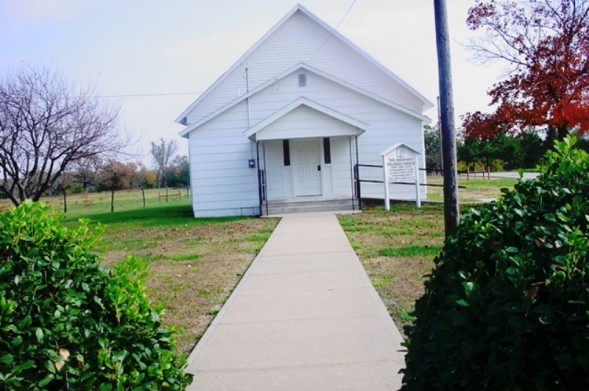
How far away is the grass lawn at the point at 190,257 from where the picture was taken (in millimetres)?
7243

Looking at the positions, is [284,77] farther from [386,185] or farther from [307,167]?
[386,185]

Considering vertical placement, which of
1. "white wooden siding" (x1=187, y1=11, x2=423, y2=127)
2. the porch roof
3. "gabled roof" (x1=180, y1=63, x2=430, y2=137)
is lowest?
the porch roof

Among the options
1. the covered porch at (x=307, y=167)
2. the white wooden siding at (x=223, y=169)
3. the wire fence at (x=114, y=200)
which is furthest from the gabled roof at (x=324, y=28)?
the wire fence at (x=114, y=200)

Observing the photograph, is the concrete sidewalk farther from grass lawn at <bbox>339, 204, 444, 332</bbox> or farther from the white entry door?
the white entry door

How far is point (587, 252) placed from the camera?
2.08m

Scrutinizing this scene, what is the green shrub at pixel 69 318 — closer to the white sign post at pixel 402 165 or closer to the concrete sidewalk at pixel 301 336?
the concrete sidewalk at pixel 301 336

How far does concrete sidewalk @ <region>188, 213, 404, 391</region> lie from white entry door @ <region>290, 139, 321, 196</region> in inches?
493

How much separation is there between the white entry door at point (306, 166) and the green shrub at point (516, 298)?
19.4m

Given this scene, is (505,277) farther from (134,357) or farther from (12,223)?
(12,223)

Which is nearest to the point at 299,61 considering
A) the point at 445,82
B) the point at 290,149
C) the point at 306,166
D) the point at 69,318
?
the point at 290,149

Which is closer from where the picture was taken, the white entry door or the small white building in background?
the small white building in background

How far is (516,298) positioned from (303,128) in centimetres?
1853

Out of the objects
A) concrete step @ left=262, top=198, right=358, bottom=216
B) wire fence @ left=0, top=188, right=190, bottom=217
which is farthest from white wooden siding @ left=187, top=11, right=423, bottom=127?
wire fence @ left=0, top=188, right=190, bottom=217

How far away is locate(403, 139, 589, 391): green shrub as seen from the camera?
79.0 inches
